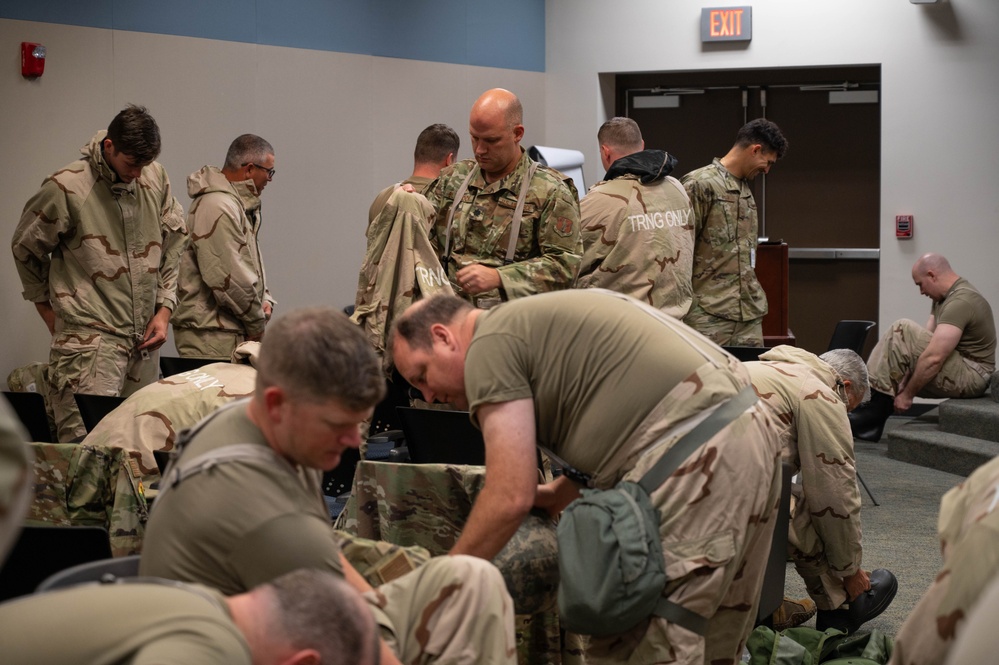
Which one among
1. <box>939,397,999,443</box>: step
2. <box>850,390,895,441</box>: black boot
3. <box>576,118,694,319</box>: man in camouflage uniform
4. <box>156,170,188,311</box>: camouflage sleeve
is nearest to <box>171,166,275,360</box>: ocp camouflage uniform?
<box>156,170,188,311</box>: camouflage sleeve

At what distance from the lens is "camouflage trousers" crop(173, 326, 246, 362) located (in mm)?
5090

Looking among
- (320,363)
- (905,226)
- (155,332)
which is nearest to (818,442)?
(320,363)

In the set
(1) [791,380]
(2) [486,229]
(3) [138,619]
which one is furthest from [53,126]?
(3) [138,619]

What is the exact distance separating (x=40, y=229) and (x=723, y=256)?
10.3 ft

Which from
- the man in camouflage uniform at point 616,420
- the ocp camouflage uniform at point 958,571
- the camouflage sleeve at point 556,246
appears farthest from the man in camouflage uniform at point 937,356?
the ocp camouflage uniform at point 958,571

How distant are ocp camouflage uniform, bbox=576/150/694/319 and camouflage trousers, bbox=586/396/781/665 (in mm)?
2397

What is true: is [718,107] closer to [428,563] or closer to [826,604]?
[826,604]

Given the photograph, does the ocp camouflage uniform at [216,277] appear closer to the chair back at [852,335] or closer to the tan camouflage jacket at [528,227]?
the tan camouflage jacket at [528,227]

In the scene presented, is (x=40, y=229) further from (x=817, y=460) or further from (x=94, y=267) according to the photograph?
(x=817, y=460)

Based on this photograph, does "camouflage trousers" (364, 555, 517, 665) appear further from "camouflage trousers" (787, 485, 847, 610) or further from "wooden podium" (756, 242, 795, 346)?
"wooden podium" (756, 242, 795, 346)

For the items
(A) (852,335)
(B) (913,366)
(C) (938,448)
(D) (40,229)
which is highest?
(D) (40,229)

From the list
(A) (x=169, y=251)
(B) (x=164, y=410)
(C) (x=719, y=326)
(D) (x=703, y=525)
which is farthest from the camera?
(C) (x=719, y=326)

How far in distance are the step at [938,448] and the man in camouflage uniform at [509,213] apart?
11.6ft

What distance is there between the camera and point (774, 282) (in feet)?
23.7
